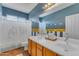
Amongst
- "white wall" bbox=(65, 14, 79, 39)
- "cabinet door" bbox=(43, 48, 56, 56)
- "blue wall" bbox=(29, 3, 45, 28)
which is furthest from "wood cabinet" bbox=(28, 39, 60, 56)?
"white wall" bbox=(65, 14, 79, 39)

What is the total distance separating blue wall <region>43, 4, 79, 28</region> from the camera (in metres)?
1.23

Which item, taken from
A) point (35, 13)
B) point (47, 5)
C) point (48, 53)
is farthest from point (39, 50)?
point (47, 5)

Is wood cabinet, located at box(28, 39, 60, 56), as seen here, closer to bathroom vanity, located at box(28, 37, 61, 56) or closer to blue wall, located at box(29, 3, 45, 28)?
bathroom vanity, located at box(28, 37, 61, 56)

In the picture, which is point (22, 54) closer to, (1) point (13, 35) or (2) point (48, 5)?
(1) point (13, 35)

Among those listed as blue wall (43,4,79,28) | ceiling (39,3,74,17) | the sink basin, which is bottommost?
the sink basin

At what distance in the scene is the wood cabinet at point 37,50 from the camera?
1.24 meters

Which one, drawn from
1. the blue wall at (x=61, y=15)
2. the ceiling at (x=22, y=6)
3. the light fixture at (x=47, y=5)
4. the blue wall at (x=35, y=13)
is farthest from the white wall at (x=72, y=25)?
the ceiling at (x=22, y=6)

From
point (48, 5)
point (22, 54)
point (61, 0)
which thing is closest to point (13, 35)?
point (22, 54)

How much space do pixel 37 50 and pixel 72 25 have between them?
2.02ft

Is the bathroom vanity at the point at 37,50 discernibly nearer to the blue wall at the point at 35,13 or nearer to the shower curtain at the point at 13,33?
the shower curtain at the point at 13,33

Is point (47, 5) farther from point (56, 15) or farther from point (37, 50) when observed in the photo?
point (37, 50)

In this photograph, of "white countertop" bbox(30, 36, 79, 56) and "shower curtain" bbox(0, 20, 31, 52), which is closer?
"white countertop" bbox(30, 36, 79, 56)

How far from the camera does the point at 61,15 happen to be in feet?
4.25

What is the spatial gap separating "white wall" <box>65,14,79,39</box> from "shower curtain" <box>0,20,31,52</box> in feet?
1.86
